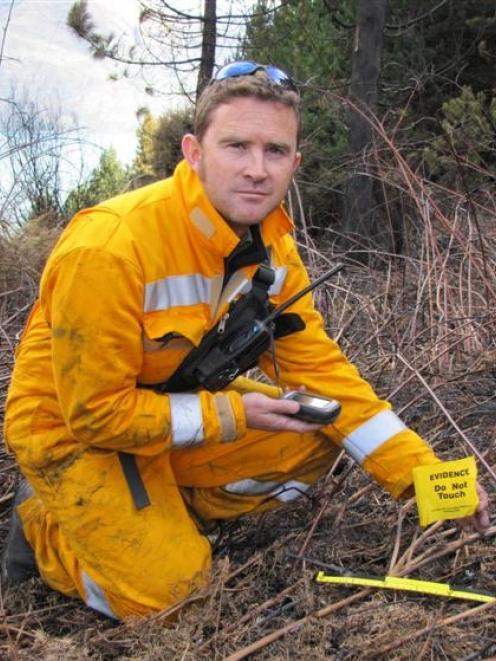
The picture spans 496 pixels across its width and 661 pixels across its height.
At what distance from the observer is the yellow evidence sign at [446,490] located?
204cm

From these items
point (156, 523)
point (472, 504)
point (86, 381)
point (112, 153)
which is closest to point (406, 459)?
point (472, 504)

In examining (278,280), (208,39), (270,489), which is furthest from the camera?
(208,39)

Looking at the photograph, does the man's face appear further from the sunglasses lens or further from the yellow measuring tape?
the yellow measuring tape

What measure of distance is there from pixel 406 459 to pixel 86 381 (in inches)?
37.5

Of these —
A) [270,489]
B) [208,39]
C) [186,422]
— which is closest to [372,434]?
[270,489]

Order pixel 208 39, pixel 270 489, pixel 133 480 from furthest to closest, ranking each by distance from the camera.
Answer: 1. pixel 208 39
2. pixel 270 489
3. pixel 133 480

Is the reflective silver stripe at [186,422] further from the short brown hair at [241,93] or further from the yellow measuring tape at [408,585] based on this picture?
the short brown hair at [241,93]

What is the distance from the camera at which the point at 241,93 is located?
2119 mm

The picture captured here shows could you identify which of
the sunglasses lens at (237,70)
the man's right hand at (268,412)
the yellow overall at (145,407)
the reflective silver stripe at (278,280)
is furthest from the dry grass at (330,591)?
the sunglasses lens at (237,70)

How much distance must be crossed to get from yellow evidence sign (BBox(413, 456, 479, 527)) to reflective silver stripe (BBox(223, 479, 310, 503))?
1.86 feet

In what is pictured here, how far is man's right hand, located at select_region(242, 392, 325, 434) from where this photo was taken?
7.14 ft

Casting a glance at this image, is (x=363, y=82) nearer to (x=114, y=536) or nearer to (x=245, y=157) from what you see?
(x=245, y=157)

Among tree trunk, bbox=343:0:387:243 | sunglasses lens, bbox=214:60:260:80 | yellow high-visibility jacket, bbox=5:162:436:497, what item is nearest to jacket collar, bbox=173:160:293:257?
yellow high-visibility jacket, bbox=5:162:436:497

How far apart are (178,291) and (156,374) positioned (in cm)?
28
